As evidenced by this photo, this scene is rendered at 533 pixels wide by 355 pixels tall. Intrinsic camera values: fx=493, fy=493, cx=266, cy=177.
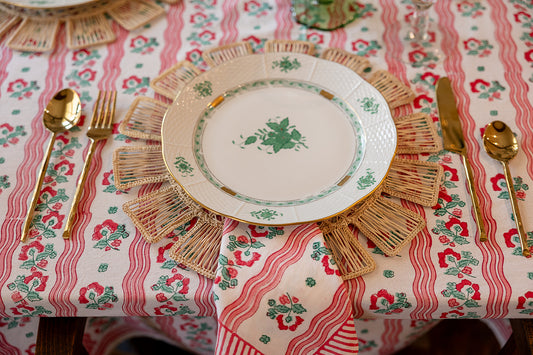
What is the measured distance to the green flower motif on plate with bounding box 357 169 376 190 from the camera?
728mm

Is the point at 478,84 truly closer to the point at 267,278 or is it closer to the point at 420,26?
the point at 420,26

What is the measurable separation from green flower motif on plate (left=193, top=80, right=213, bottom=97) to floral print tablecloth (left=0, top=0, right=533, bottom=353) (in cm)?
12

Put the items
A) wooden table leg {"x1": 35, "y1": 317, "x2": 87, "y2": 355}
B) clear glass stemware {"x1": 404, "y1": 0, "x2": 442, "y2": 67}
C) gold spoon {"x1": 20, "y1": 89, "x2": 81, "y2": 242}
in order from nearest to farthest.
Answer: wooden table leg {"x1": 35, "y1": 317, "x2": 87, "y2": 355}
gold spoon {"x1": 20, "y1": 89, "x2": 81, "y2": 242}
clear glass stemware {"x1": 404, "y1": 0, "x2": 442, "y2": 67}

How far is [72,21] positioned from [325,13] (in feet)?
1.77

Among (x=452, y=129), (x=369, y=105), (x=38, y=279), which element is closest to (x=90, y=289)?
(x=38, y=279)

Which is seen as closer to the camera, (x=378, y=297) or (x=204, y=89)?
(x=378, y=297)

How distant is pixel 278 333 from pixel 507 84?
0.64 m

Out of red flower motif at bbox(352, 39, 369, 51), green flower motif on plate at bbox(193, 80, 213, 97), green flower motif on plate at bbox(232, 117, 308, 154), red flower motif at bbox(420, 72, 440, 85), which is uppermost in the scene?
red flower motif at bbox(352, 39, 369, 51)

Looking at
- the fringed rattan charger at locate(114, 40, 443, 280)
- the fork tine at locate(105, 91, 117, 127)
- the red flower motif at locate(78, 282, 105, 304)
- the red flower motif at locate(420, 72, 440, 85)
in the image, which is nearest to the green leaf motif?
the fringed rattan charger at locate(114, 40, 443, 280)

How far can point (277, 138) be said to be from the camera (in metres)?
0.82

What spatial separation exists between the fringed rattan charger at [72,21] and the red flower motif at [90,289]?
536 millimetres

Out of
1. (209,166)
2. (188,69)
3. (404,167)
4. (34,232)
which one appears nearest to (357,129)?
(404,167)

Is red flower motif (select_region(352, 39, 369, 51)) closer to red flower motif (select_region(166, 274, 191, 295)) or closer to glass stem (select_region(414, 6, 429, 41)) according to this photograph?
glass stem (select_region(414, 6, 429, 41))

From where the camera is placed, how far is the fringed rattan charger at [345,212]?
2.33 feet
